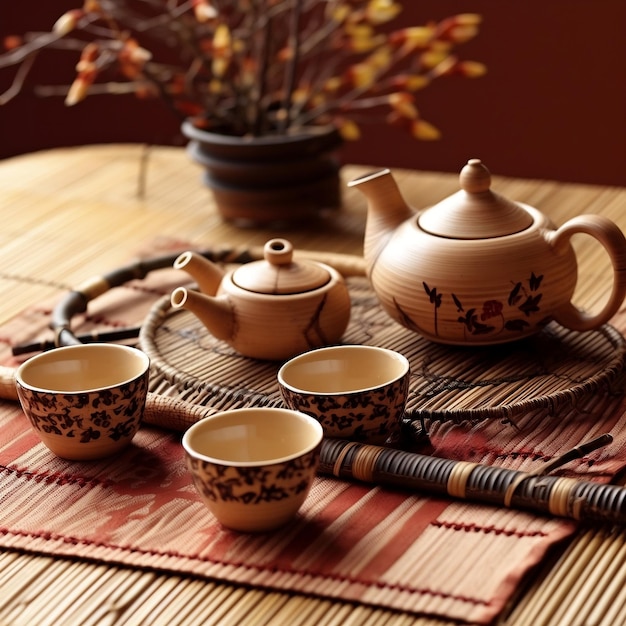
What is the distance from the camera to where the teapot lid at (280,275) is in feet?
3.30

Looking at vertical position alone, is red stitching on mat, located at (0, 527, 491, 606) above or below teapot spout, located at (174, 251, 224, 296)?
below

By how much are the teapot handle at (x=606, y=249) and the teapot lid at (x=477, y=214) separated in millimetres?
41

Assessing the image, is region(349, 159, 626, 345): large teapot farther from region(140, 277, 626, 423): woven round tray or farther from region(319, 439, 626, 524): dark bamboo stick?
region(319, 439, 626, 524): dark bamboo stick

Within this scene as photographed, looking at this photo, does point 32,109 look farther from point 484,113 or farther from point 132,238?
point 132,238

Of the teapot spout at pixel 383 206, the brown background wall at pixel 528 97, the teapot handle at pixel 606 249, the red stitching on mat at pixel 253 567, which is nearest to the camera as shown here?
the red stitching on mat at pixel 253 567

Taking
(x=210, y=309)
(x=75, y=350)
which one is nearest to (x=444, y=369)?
(x=210, y=309)

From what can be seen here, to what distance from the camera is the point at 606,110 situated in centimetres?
233

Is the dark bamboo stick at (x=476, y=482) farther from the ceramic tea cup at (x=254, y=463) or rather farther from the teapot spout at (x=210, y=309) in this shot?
the teapot spout at (x=210, y=309)

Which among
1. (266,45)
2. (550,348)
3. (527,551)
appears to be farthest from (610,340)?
(266,45)

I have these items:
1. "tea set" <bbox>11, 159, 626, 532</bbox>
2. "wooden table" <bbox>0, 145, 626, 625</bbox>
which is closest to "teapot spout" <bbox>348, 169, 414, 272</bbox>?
"tea set" <bbox>11, 159, 626, 532</bbox>

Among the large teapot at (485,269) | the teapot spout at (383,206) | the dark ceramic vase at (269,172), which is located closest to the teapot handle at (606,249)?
the large teapot at (485,269)

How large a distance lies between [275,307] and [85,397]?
0.23 metres

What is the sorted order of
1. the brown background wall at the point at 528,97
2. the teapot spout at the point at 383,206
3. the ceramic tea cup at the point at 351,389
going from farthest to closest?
the brown background wall at the point at 528,97, the teapot spout at the point at 383,206, the ceramic tea cup at the point at 351,389

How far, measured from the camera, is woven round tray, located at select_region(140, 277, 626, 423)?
0.91 m
